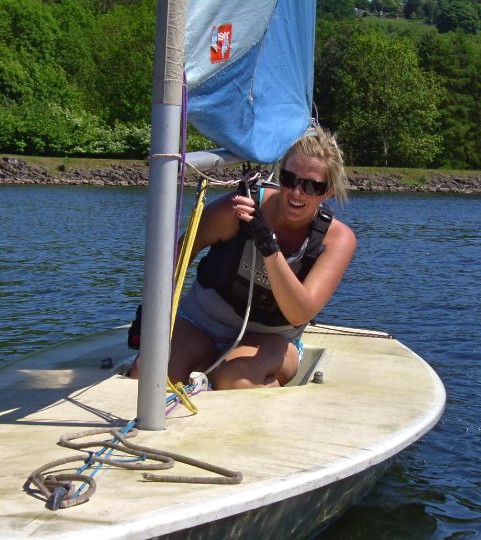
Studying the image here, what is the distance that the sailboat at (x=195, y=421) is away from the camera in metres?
3.36

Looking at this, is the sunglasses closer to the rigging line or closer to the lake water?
the lake water

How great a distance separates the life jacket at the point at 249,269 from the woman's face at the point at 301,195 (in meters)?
0.12

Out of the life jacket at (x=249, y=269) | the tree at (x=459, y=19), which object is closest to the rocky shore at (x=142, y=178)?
the life jacket at (x=249, y=269)

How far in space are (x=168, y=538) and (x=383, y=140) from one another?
6562 centimetres

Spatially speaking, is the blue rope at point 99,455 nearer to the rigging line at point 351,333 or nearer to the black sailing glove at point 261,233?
the black sailing glove at point 261,233

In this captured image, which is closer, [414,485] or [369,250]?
[414,485]

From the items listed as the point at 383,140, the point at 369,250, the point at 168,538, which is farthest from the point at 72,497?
the point at 383,140

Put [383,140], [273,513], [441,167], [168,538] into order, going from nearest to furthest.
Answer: [168,538]
[273,513]
[383,140]
[441,167]

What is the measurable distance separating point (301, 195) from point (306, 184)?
0.07 m

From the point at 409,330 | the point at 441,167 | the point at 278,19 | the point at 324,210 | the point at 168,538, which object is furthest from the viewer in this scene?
the point at 441,167

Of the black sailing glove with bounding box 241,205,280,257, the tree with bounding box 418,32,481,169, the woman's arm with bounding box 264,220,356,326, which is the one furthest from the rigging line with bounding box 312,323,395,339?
the tree with bounding box 418,32,481,169

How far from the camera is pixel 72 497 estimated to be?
329 centimetres

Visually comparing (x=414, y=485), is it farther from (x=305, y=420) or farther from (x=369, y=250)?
(x=369, y=250)

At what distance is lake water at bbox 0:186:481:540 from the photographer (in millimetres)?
5660
